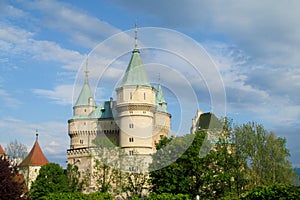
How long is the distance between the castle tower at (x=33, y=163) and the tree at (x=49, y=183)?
1311cm

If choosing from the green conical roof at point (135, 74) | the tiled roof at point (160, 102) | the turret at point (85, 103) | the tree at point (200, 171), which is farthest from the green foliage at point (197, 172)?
the turret at point (85, 103)

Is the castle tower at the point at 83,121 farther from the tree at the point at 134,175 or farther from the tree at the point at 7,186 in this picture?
the tree at the point at 7,186

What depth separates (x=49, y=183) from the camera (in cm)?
6450

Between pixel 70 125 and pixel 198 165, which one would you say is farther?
pixel 70 125

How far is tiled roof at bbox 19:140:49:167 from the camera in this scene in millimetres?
83312

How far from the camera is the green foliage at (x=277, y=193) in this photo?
25.1 m

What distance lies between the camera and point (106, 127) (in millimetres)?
91062

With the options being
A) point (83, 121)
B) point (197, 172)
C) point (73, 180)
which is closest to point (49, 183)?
point (73, 180)

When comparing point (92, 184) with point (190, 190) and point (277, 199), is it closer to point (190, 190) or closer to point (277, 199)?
point (190, 190)

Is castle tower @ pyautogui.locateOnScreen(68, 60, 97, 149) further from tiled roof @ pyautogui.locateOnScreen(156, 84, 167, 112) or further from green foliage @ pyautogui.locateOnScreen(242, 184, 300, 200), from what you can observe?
green foliage @ pyautogui.locateOnScreen(242, 184, 300, 200)

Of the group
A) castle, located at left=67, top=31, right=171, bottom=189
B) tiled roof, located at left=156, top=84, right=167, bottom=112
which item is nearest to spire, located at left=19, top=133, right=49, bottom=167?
castle, located at left=67, top=31, right=171, bottom=189

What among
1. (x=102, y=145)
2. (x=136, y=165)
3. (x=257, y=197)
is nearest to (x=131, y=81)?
(x=102, y=145)

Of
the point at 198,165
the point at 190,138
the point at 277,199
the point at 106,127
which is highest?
the point at 106,127

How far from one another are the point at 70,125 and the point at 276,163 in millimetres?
55020
